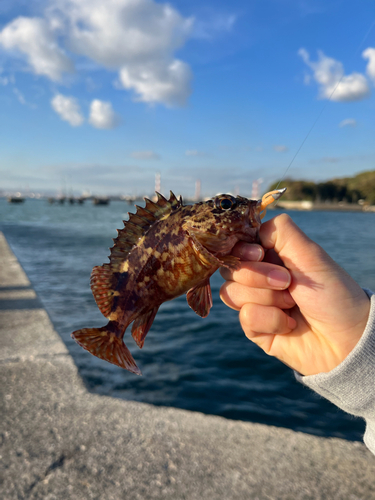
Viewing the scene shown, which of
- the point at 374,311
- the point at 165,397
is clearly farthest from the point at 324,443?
Result: the point at 165,397

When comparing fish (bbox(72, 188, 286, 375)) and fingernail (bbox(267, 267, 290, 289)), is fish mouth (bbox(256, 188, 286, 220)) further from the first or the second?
fingernail (bbox(267, 267, 290, 289))

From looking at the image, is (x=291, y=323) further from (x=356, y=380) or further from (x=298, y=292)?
(x=356, y=380)

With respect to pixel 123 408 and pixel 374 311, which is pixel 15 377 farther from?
pixel 374 311

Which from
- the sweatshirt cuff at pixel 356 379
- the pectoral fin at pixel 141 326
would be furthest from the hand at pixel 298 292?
the pectoral fin at pixel 141 326

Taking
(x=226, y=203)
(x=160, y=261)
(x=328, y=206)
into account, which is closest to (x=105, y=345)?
(x=160, y=261)

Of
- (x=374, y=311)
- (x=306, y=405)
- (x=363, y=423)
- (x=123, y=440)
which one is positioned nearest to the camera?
(x=374, y=311)

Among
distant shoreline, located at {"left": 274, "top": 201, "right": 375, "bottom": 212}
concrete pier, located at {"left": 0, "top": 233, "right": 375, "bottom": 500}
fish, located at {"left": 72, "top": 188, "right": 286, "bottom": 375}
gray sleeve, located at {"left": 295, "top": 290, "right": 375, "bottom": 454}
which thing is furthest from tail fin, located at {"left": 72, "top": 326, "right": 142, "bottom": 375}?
distant shoreline, located at {"left": 274, "top": 201, "right": 375, "bottom": 212}
